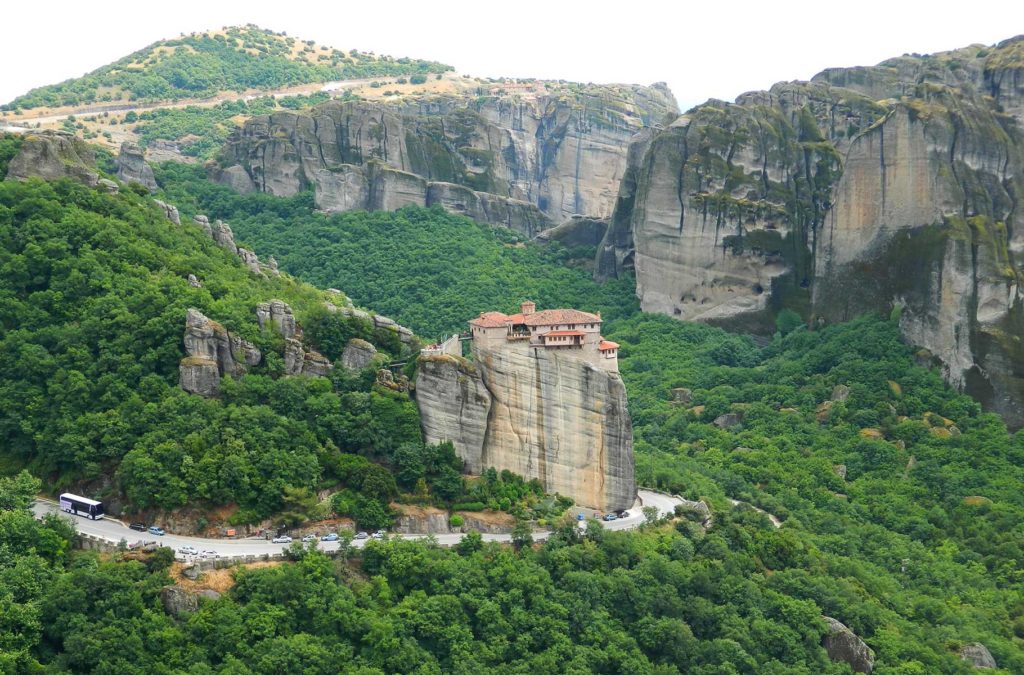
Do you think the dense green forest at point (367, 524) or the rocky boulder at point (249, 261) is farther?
the rocky boulder at point (249, 261)

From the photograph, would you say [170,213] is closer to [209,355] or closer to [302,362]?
[302,362]

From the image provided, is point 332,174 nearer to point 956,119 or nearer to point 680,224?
point 680,224

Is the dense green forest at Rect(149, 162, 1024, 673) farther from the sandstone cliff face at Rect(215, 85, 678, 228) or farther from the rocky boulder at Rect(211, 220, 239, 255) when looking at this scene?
the rocky boulder at Rect(211, 220, 239, 255)

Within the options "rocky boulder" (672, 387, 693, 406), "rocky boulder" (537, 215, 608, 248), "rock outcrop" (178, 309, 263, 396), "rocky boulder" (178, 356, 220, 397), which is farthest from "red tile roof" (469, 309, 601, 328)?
"rocky boulder" (537, 215, 608, 248)

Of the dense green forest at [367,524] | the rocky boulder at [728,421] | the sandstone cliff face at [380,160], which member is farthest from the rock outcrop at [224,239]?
the sandstone cliff face at [380,160]

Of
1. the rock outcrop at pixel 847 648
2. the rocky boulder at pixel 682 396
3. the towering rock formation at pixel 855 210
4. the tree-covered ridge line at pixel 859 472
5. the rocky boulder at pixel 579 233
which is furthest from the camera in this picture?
the rocky boulder at pixel 579 233

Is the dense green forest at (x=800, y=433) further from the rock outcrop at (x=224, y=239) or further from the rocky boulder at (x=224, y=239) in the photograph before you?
the rocky boulder at (x=224, y=239)

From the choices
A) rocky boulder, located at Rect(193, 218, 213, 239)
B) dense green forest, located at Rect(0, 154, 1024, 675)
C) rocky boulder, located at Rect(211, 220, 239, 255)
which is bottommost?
dense green forest, located at Rect(0, 154, 1024, 675)

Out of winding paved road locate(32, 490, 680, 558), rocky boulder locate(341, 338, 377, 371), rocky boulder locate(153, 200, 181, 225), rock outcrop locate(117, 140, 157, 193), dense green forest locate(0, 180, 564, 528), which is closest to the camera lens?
winding paved road locate(32, 490, 680, 558)
